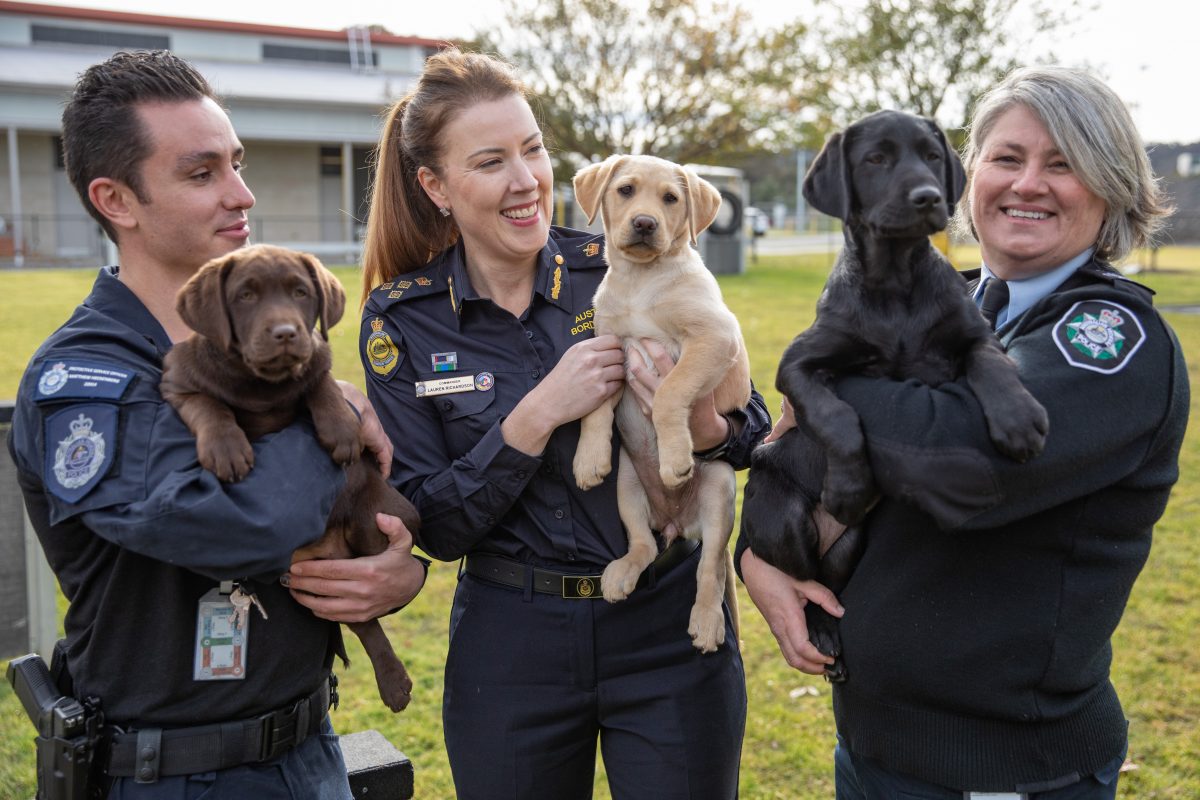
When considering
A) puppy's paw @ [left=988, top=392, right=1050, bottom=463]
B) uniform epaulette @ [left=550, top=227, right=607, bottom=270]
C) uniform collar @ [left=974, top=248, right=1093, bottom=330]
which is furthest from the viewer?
uniform epaulette @ [left=550, top=227, right=607, bottom=270]

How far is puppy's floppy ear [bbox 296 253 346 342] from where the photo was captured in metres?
2.79

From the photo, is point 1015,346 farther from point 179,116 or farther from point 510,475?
point 179,116

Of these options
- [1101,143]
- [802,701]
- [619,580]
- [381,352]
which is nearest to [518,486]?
[619,580]

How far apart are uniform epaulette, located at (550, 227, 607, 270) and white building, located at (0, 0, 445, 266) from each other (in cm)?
3100

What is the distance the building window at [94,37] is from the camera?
3781cm

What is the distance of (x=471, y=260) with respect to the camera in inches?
129

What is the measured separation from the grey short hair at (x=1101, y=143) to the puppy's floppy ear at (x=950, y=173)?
0.74 ft

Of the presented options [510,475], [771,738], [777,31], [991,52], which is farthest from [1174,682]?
[777,31]

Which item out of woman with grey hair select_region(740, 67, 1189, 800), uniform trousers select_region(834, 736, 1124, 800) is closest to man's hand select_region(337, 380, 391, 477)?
woman with grey hair select_region(740, 67, 1189, 800)

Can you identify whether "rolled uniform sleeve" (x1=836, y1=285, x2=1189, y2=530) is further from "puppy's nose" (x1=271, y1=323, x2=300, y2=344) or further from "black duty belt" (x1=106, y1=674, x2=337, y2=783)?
"black duty belt" (x1=106, y1=674, x2=337, y2=783)

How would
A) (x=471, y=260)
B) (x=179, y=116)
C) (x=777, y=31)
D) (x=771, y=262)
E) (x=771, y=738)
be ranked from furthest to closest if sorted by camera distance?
1. (x=771, y=262)
2. (x=777, y=31)
3. (x=771, y=738)
4. (x=471, y=260)
5. (x=179, y=116)

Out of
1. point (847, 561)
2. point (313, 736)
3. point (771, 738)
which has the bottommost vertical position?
point (771, 738)

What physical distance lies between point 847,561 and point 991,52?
26.0 m

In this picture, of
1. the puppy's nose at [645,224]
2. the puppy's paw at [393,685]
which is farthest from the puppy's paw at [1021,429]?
the puppy's paw at [393,685]
